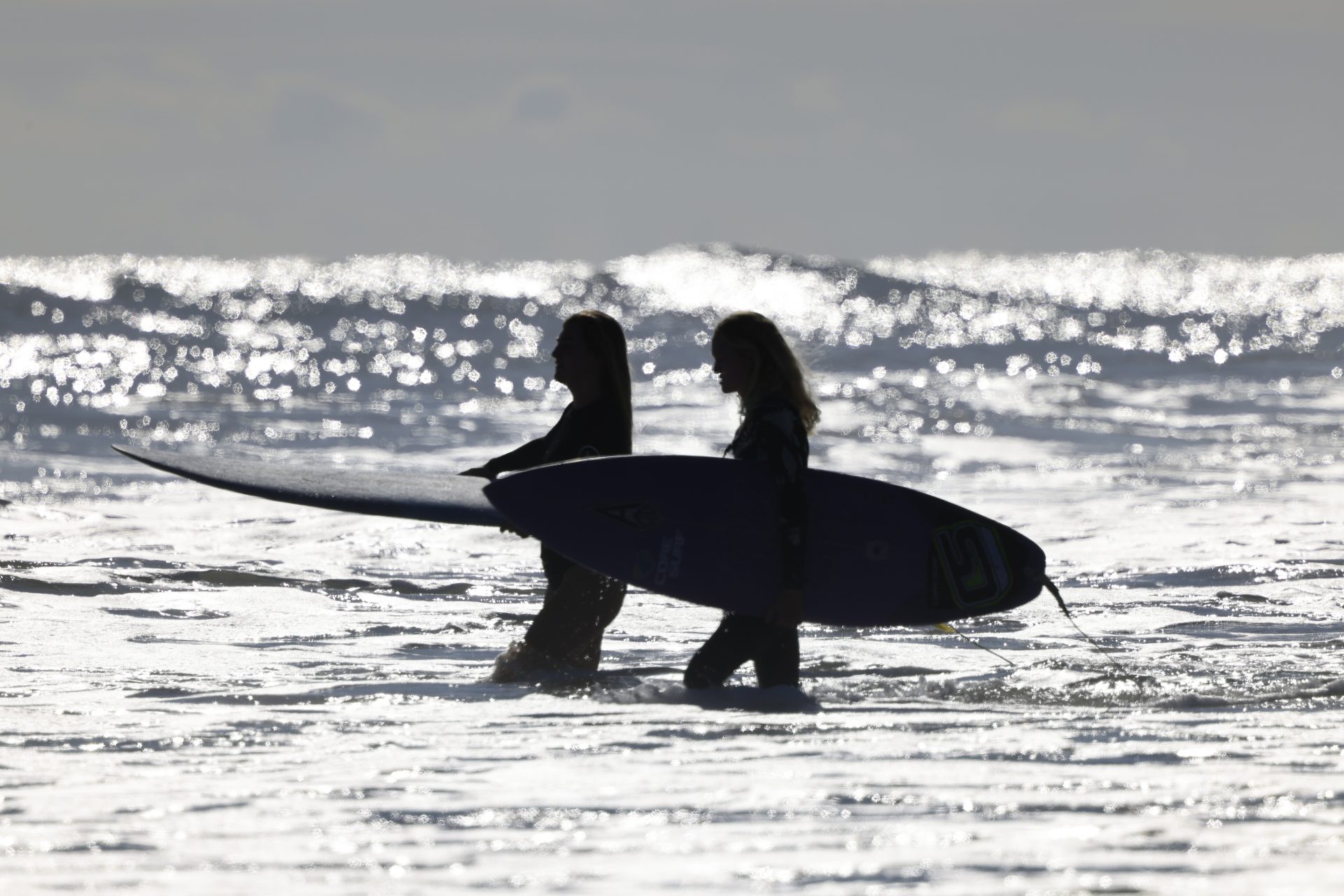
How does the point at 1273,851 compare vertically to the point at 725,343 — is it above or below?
below

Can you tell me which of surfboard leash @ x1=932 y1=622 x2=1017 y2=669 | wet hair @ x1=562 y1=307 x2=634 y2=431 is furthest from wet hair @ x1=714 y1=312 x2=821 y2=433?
surfboard leash @ x1=932 y1=622 x2=1017 y2=669

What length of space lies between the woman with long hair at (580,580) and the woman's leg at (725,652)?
471mm

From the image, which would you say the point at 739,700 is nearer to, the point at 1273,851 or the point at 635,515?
the point at 635,515

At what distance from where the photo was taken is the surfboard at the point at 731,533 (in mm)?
5141

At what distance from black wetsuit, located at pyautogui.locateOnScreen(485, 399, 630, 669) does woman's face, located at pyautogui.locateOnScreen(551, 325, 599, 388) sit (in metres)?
0.17

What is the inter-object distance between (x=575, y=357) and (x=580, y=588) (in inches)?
32.4

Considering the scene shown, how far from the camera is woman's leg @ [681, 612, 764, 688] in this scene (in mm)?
4984

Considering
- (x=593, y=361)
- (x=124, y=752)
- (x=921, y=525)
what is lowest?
(x=124, y=752)

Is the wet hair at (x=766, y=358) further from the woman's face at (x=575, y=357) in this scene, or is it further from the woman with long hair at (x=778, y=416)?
the woman's face at (x=575, y=357)

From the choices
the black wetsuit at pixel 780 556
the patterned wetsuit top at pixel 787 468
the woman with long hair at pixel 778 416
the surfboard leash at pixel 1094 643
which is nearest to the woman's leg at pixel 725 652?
the black wetsuit at pixel 780 556

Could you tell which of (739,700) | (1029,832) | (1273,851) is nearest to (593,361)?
(739,700)

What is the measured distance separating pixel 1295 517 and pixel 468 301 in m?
35.0

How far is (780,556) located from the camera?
4.82 m

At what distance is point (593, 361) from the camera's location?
521 centimetres
